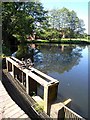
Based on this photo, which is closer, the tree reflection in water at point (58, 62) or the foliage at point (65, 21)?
the tree reflection in water at point (58, 62)

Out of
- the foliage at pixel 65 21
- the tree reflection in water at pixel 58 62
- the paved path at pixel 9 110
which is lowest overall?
the tree reflection in water at pixel 58 62

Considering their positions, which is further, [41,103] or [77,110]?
[77,110]

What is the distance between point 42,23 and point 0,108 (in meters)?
22.1

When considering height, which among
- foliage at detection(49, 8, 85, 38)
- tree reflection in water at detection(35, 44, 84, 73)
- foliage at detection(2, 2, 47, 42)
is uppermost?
foliage at detection(49, 8, 85, 38)

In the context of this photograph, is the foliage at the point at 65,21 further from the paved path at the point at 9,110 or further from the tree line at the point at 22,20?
the paved path at the point at 9,110

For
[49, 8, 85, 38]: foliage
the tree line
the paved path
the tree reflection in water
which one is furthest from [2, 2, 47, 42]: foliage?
[49, 8, 85, 38]: foliage

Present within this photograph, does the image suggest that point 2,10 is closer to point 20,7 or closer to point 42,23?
point 20,7

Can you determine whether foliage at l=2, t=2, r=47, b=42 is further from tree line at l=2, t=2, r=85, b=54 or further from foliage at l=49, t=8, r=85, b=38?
foliage at l=49, t=8, r=85, b=38

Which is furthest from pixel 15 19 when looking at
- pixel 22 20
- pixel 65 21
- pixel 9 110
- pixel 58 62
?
pixel 65 21

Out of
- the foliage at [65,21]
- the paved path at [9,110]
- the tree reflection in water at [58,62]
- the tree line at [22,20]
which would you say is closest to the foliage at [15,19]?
the tree line at [22,20]

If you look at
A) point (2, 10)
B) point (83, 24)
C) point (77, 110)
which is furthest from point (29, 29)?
point (83, 24)

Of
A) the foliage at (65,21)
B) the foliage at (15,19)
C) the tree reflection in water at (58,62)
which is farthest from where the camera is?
the foliage at (65,21)

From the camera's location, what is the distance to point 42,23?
81.4 ft

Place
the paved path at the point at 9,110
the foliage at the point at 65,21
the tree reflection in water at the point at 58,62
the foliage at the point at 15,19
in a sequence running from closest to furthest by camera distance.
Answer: the paved path at the point at 9,110, the tree reflection in water at the point at 58,62, the foliage at the point at 15,19, the foliage at the point at 65,21
